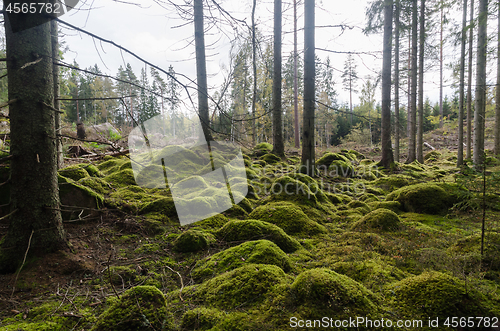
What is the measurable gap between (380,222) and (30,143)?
5445 millimetres

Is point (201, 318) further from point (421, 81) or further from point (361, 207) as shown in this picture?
point (421, 81)

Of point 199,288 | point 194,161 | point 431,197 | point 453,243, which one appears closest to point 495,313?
point 453,243

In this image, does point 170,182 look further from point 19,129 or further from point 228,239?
point 19,129

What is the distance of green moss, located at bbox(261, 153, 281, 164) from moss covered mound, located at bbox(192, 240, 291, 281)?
730 cm

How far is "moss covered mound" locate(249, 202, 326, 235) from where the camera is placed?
442 centimetres

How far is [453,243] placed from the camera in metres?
3.54

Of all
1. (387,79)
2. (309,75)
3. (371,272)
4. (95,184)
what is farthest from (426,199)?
(95,184)

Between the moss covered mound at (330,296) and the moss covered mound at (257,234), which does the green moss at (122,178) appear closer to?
the moss covered mound at (257,234)

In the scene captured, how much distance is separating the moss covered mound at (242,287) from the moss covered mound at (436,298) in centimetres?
107

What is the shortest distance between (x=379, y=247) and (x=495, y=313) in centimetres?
154

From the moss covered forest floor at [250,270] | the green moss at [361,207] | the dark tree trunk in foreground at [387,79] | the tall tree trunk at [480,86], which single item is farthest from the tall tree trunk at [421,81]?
the moss covered forest floor at [250,270]

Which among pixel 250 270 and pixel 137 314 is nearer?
pixel 137 314

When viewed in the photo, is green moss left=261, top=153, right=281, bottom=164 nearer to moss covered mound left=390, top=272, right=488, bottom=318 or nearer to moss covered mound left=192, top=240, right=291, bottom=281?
moss covered mound left=192, top=240, right=291, bottom=281

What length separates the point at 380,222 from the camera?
4469 millimetres
